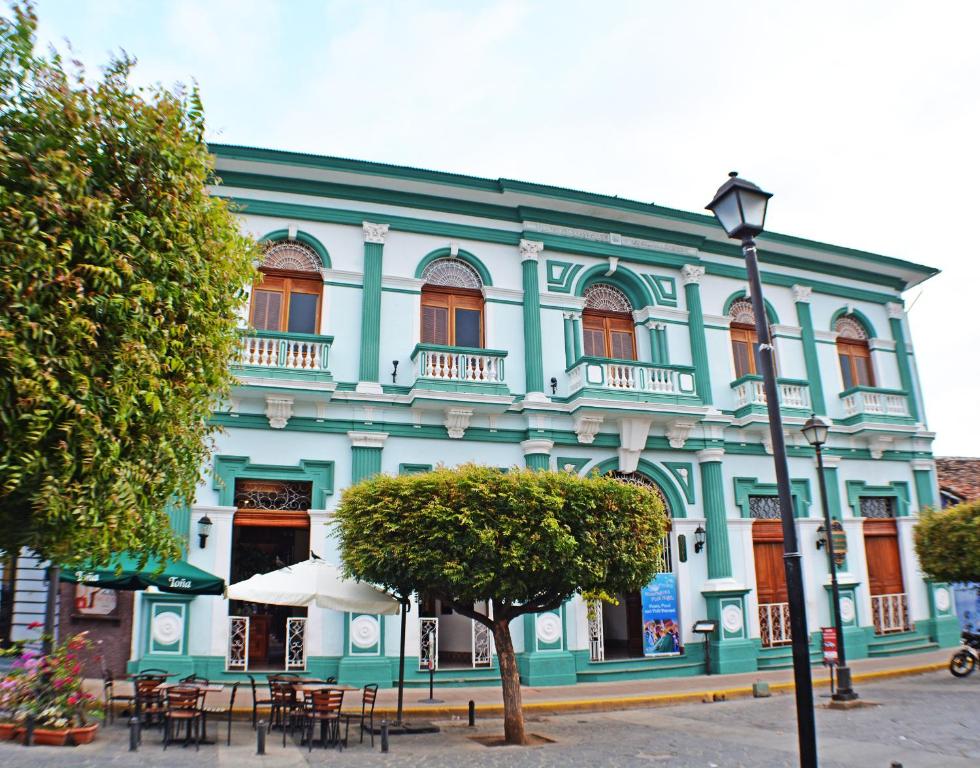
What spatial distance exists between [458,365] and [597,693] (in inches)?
267

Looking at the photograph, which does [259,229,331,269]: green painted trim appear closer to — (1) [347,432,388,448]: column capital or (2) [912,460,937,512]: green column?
(1) [347,432,388,448]: column capital

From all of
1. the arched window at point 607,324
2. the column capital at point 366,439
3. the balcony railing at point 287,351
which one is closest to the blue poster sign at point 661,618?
the arched window at point 607,324

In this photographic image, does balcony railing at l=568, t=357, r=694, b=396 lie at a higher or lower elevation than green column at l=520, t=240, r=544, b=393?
lower

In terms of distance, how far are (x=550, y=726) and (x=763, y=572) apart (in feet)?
26.2

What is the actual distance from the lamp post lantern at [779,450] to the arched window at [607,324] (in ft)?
33.8

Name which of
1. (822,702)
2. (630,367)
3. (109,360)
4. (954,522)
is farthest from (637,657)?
(109,360)

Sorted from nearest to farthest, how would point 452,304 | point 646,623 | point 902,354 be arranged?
1. point 646,623
2. point 452,304
3. point 902,354

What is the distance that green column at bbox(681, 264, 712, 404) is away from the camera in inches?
698

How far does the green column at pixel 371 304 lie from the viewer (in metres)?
15.3

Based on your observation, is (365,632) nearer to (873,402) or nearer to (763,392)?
(763,392)

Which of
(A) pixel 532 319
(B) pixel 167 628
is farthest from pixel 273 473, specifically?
(A) pixel 532 319

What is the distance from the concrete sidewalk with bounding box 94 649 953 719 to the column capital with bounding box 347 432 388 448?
452cm

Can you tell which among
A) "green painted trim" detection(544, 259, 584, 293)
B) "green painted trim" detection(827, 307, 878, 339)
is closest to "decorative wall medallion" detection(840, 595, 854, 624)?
"green painted trim" detection(827, 307, 878, 339)

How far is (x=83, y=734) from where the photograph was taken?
911 centimetres
